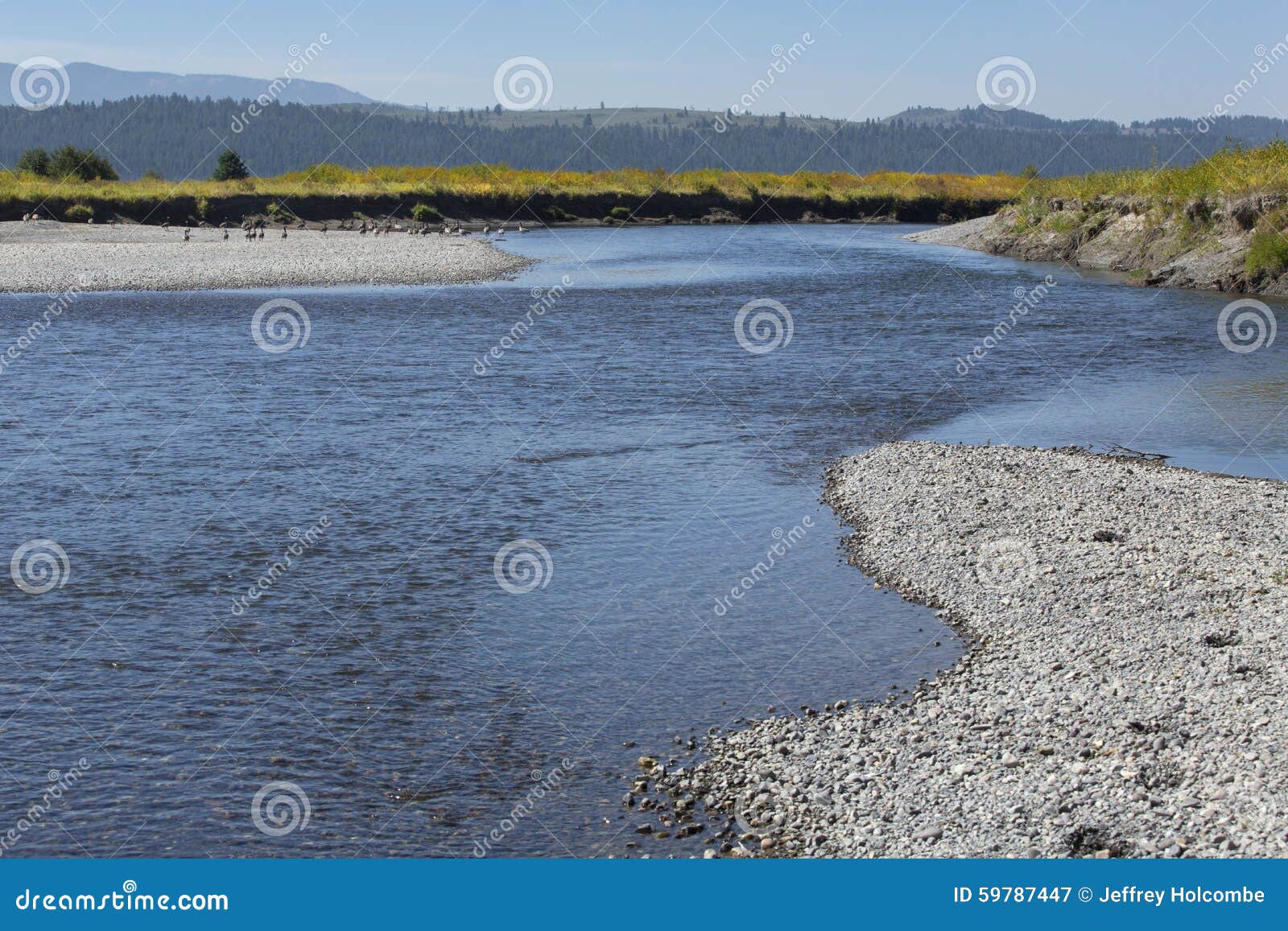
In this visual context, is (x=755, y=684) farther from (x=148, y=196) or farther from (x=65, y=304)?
(x=148, y=196)

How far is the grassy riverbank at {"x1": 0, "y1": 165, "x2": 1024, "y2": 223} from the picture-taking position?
79875 millimetres

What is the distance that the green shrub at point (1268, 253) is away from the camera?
45625 mm

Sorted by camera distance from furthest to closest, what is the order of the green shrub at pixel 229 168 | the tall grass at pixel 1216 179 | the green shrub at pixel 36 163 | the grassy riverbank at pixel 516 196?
the green shrub at pixel 229 168
the green shrub at pixel 36 163
the grassy riverbank at pixel 516 196
the tall grass at pixel 1216 179

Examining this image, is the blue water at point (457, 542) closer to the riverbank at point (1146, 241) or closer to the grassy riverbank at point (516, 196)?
the riverbank at point (1146, 241)

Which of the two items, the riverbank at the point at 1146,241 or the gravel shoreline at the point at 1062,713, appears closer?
the gravel shoreline at the point at 1062,713

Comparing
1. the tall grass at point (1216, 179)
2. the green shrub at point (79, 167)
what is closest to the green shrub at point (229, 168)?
the green shrub at point (79, 167)

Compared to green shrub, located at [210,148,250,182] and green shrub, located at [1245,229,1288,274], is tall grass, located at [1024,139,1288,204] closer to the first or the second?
green shrub, located at [1245,229,1288,274]

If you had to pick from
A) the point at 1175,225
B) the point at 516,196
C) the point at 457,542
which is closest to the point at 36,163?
the point at 516,196

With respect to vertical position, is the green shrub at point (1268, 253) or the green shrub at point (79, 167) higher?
the green shrub at point (79, 167)

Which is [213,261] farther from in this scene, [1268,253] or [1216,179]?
[1268,253]

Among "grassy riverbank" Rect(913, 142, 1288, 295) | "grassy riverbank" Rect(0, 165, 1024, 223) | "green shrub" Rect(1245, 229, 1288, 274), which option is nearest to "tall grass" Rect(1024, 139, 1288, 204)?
"grassy riverbank" Rect(913, 142, 1288, 295)

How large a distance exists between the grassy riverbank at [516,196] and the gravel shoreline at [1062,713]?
2824 inches

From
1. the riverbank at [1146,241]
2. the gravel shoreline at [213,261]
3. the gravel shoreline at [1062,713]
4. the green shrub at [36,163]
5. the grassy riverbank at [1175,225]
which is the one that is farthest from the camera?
the green shrub at [36,163]

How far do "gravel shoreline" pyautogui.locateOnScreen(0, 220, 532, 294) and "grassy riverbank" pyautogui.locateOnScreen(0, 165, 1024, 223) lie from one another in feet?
30.4
